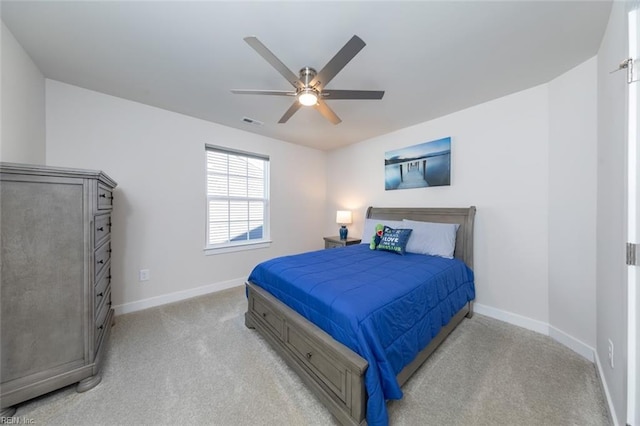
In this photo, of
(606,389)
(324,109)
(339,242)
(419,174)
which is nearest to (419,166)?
(419,174)

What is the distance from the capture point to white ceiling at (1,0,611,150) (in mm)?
1446

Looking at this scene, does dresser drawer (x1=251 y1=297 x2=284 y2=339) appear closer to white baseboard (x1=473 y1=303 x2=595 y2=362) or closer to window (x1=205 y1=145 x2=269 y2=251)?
window (x1=205 y1=145 x2=269 y2=251)

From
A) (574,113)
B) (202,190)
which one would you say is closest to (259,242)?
(202,190)

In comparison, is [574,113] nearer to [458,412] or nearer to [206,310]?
[458,412]

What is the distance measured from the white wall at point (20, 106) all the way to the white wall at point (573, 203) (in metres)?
4.36

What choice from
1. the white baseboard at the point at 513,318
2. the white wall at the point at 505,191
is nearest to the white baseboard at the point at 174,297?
the white wall at the point at 505,191

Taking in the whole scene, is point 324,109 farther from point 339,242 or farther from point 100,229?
point 339,242

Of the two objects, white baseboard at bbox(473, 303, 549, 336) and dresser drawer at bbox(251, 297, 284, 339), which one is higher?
dresser drawer at bbox(251, 297, 284, 339)

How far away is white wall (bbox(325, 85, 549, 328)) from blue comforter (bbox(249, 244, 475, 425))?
363 millimetres

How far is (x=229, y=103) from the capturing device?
2.68 meters

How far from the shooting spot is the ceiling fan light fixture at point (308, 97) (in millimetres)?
1772

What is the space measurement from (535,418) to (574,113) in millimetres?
2370

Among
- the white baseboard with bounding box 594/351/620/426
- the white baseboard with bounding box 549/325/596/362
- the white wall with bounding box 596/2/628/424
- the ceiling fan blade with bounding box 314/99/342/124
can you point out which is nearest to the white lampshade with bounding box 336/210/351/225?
the ceiling fan blade with bounding box 314/99/342/124

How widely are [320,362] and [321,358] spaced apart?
1.3 inches
